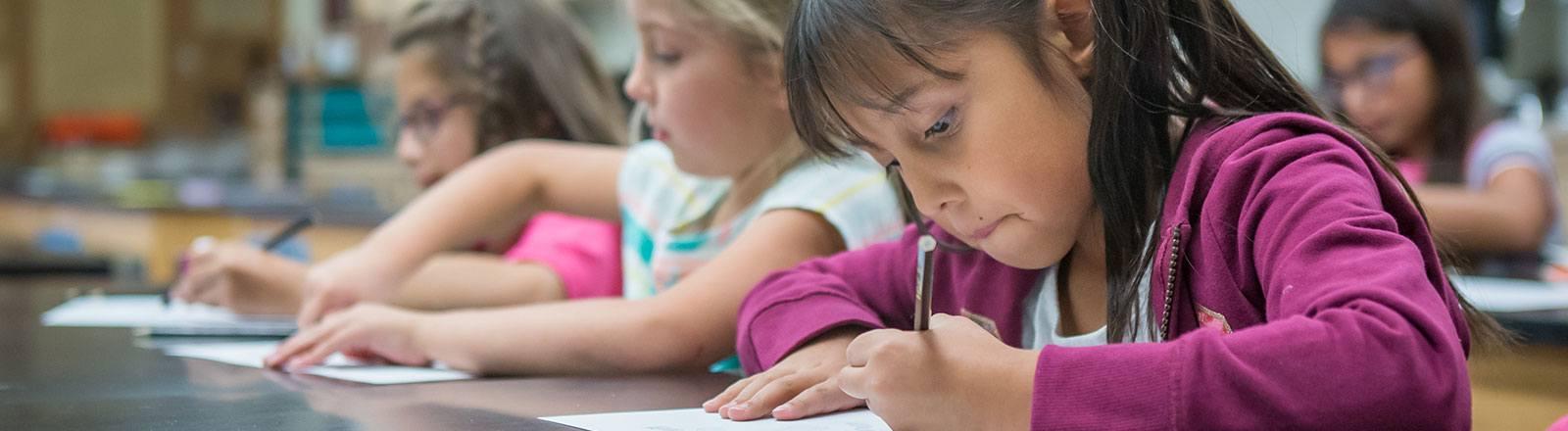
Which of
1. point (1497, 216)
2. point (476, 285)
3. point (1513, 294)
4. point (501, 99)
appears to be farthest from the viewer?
point (1497, 216)

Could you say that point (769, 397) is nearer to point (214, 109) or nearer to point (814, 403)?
point (814, 403)

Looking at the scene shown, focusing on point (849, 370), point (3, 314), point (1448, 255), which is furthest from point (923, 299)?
point (3, 314)

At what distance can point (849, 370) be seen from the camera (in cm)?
55

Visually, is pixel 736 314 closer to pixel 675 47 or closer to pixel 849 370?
pixel 675 47

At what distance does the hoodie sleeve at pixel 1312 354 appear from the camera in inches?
17.9

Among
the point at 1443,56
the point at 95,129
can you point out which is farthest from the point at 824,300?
the point at 95,129

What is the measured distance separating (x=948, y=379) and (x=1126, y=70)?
19 cm

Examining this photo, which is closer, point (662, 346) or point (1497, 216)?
point (662, 346)

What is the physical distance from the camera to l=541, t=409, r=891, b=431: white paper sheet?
2.02 ft

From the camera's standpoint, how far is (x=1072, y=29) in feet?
2.21

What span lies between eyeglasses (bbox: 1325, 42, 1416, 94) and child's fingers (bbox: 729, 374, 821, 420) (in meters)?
1.32

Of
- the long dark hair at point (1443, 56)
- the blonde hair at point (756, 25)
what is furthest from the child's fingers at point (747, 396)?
the long dark hair at point (1443, 56)

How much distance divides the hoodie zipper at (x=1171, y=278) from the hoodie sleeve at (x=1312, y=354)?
0.22 ft

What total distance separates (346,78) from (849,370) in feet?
14.2
